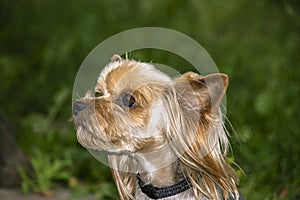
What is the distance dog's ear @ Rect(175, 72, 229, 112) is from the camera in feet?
15.4

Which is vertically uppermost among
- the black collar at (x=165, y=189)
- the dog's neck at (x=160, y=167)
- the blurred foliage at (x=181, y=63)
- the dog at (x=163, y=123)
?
the dog at (x=163, y=123)

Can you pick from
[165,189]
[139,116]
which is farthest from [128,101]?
[165,189]

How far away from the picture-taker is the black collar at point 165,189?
5090 millimetres

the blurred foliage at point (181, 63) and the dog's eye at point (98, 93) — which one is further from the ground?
the dog's eye at point (98, 93)

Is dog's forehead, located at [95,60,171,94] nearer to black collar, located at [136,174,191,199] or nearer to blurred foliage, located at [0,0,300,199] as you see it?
black collar, located at [136,174,191,199]

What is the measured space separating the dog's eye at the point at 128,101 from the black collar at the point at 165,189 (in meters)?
0.54

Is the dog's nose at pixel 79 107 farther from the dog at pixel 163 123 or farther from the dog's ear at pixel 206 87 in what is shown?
the dog's ear at pixel 206 87

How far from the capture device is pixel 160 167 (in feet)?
17.0

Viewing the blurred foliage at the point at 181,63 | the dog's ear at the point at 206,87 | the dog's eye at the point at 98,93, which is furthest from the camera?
the blurred foliage at the point at 181,63

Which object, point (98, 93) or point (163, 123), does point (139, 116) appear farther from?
point (98, 93)

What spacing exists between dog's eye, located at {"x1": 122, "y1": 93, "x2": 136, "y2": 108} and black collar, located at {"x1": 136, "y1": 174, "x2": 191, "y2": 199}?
54cm

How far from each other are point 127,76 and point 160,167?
61cm

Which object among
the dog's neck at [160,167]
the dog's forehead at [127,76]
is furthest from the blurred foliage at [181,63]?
the dog's forehead at [127,76]

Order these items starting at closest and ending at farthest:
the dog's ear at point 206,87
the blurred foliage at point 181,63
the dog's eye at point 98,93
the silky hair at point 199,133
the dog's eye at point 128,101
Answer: the dog's ear at point 206,87
the silky hair at point 199,133
the dog's eye at point 128,101
the dog's eye at point 98,93
the blurred foliage at point 181,63
